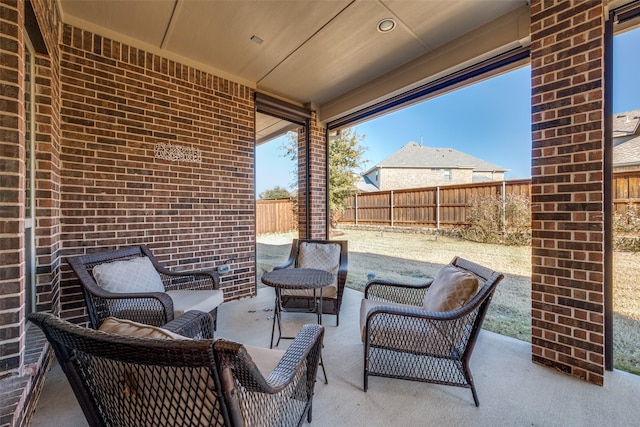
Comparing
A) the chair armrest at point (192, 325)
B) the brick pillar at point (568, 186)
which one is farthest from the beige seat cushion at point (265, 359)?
the brick pillar at point (568, 186)

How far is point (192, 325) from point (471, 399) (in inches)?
69.9

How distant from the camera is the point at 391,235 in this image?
587 centimetres

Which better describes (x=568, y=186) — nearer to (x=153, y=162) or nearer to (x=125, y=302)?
(x=125, y=302)

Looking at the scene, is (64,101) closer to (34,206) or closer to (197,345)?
(34,206)

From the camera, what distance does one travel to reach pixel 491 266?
4043mm

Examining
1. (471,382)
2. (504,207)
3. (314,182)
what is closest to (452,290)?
(471,382)

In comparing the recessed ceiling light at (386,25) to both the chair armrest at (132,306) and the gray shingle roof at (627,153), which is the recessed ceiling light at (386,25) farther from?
the chair armrest at (132,306)

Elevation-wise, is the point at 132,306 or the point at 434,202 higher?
the point at 434,202

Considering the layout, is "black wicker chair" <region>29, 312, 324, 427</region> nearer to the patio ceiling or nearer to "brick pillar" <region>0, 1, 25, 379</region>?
"brick pillar" <region>0, 1, 25, 379</region>

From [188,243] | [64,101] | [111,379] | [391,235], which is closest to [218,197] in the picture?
[188,243]

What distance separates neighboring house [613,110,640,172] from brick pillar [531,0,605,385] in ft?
1.06

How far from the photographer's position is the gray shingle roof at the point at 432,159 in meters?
4.39

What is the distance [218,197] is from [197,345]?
9.77ft

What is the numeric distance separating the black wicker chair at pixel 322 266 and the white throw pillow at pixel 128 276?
3.85 ft
